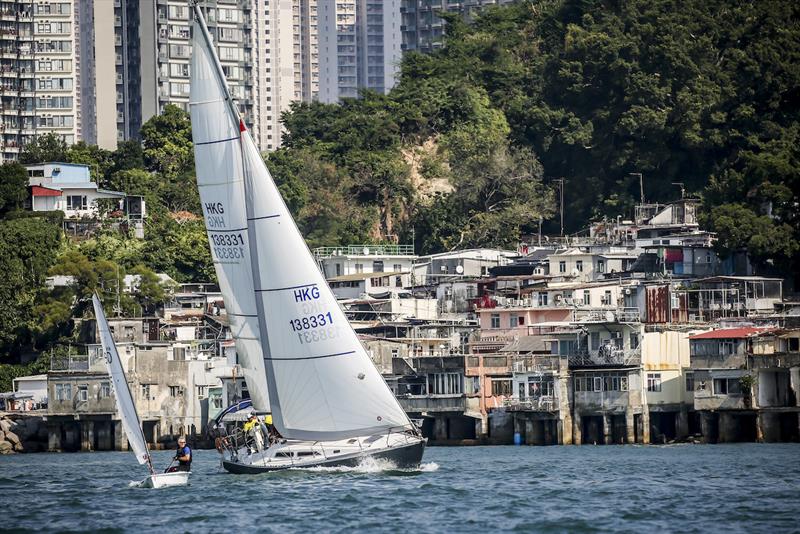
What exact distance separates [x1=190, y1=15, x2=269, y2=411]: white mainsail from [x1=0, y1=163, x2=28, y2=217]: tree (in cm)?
6472

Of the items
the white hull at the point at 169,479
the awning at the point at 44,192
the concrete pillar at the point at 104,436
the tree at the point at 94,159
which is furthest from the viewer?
the tree at the point at 94,159

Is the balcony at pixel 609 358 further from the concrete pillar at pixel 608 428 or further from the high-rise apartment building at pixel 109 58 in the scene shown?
the high-rise apartment building at pixel 109 58

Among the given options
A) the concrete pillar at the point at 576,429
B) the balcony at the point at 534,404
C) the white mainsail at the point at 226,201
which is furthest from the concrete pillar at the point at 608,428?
the white mainsail at the point at 226,201

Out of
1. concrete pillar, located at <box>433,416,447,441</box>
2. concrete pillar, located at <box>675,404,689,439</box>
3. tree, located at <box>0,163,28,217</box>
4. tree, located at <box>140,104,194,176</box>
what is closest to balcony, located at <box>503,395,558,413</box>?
concrete pillar, located at <box>433,416,447,441</box>

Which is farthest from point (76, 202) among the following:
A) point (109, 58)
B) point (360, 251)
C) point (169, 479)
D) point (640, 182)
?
point (169, 479)

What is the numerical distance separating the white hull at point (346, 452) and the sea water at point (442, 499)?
33cm

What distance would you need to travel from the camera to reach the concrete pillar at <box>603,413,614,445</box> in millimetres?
83125

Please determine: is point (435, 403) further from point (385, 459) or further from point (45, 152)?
point (45, 152)

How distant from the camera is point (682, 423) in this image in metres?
83.5

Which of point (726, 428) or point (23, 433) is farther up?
point (23, 433)

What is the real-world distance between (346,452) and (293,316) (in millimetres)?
4356

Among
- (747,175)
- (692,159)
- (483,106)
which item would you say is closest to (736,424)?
(747,175)

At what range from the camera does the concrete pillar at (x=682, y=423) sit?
83.0 meters

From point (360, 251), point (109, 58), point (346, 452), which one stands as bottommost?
point (346, 452)
